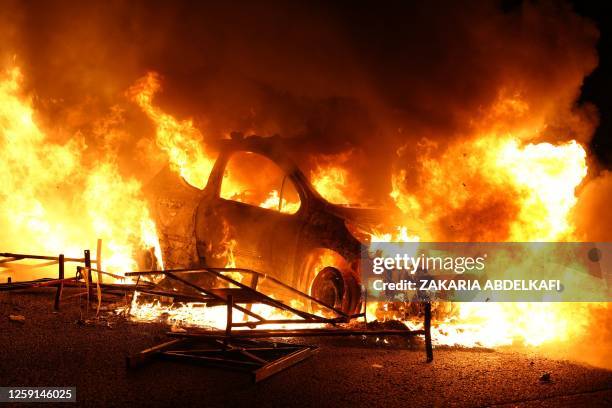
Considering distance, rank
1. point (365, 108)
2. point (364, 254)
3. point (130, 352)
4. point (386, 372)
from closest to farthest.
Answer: point (386, 372)
point (130, 352)
point (364, 254)
point (365, 108)

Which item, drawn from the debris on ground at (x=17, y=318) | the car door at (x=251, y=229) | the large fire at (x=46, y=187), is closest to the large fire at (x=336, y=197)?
the large fire at (x=46, y=187)

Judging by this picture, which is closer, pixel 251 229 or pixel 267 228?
pixel 267 228

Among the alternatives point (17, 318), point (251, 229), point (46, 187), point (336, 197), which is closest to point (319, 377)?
point (251, 229)

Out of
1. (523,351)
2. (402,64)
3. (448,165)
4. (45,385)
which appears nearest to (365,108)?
(402,64)

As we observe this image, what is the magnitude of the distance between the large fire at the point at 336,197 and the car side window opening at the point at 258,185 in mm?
156

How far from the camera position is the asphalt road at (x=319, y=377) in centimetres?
394

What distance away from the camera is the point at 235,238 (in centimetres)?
699

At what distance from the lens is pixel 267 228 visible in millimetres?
6742

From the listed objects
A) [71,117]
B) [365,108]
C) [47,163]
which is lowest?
[47,163]

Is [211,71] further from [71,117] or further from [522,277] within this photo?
[522,277]

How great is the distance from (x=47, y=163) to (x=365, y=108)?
799 cm

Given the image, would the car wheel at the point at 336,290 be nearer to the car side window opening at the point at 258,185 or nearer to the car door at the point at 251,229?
the car door at the point at 251,229

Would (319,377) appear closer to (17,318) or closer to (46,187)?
(17,318)

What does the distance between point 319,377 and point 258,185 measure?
5.91 metres
